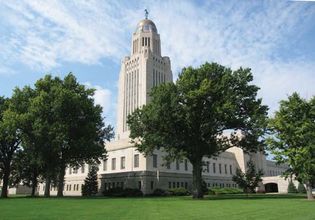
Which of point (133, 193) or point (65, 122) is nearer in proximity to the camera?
point (65, 122)

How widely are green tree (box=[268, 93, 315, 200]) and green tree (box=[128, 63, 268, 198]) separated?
2.16 metres

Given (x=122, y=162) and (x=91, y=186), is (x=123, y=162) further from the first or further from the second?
(x=91, y=186)

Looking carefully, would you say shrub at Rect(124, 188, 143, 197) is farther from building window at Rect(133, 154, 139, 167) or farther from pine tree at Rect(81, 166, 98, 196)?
pine tree at Rect(81, 166, 98, 196)

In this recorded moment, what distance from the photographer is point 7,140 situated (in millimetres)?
46531

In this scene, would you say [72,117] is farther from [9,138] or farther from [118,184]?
[118,184]

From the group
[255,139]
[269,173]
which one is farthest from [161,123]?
[269,173]

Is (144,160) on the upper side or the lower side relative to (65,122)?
lower

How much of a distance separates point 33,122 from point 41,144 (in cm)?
348

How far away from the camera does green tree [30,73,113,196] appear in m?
40.6

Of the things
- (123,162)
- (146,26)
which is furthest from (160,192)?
(146,26)

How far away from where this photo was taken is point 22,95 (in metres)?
45.8

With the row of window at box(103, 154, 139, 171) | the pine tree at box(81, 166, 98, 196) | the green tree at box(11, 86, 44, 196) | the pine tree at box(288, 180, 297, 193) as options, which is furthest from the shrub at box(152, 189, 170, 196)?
the pine tree at box(288, 180, 297, 193)

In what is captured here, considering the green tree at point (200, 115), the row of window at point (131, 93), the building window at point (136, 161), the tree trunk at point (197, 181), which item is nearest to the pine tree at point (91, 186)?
the building window at point (136, 161)

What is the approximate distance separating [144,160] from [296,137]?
87.2ft
